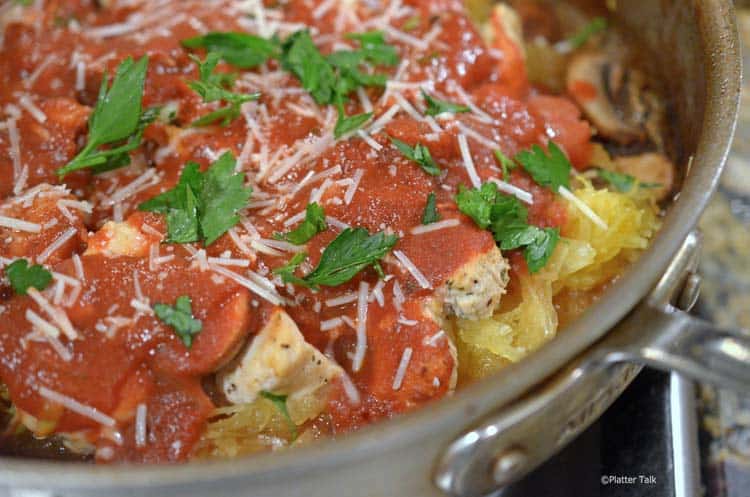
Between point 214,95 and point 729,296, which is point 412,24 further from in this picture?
point 729,296

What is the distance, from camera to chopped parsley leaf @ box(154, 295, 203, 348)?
1.76 metres

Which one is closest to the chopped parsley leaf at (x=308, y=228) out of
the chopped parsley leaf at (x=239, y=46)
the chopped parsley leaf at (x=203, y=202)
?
the chopped parsley leaf at (x=203, y=202)

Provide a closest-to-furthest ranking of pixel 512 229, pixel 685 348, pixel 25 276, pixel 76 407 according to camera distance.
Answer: pixel 685 348, pixel 76 407, pixel 25 276, pixel 512 229

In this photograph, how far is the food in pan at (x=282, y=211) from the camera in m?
1.77

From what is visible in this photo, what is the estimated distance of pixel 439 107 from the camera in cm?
226

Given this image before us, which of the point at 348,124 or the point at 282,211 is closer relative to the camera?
the point at 282,211

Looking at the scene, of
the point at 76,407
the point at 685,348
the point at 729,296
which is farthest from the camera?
the point at 729,296

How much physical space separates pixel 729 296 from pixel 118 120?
6.72 feet

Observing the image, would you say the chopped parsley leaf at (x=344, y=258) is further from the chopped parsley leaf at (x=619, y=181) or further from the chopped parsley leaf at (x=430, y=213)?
the chopped parsley leaf at (x=619, y=181)

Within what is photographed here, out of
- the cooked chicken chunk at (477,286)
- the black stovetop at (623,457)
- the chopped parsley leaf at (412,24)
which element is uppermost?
the chopped parsley leaf at (412,24)

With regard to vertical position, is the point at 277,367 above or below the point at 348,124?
below

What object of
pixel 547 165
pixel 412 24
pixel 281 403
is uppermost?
pixel 412 24

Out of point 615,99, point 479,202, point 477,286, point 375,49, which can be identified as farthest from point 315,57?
point 615,99

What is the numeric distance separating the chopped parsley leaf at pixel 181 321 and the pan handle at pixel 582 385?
0.64 meters
